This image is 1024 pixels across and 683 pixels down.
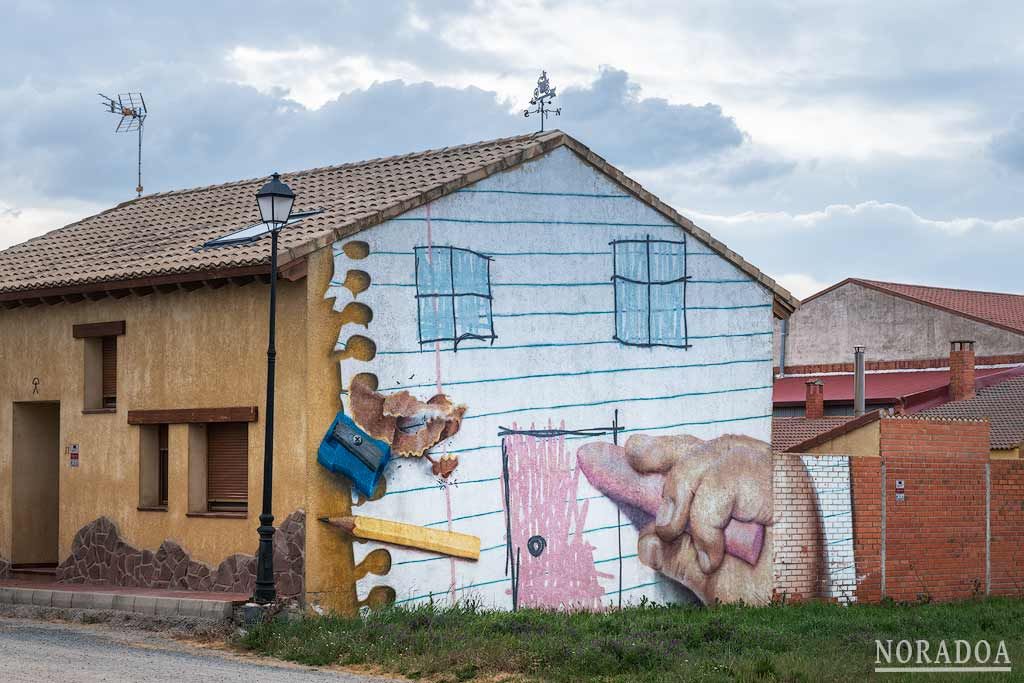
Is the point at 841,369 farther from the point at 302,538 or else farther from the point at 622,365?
the point at 302,538

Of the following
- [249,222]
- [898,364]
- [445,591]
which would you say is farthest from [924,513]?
[898,364]

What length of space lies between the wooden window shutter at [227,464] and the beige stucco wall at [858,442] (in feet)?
37.1

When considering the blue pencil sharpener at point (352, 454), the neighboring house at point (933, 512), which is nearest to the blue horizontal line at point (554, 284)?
the blue pencil sharpener at point (352, 454)

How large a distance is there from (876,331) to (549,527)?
29.6 metres

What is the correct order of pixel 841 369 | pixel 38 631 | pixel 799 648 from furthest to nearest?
pixel 841 369 → pixel 38 631 → pixel 799 648

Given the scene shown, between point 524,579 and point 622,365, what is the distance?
3355 millimetres

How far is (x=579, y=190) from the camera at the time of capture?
1956cm

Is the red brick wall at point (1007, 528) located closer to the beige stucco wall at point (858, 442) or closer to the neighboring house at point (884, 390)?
the beige stucco wall at point (858, 442)

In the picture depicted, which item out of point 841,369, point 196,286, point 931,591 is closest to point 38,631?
point 196,286

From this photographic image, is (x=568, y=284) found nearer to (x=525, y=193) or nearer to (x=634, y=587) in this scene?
(x=525, y=193)

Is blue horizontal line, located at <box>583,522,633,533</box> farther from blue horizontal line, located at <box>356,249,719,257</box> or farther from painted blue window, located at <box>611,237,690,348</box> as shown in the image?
blue horizontal line, located at <box>356,249,719,257</box>

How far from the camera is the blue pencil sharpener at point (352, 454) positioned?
53.9 feet

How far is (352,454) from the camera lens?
16.5 meters

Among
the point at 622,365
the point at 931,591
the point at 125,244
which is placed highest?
the point at 125,244
